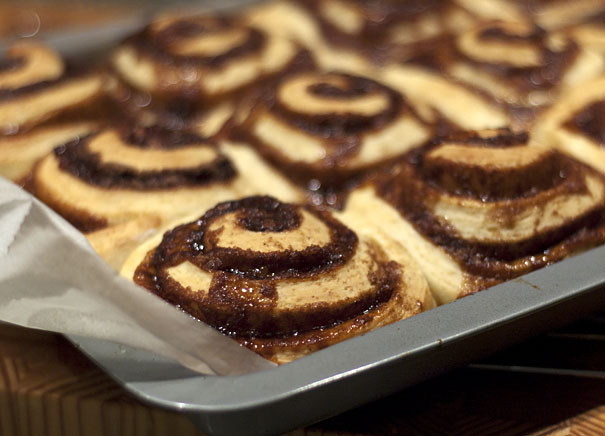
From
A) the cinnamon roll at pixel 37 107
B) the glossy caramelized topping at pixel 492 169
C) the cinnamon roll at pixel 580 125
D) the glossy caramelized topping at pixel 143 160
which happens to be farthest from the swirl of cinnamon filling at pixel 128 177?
the cinnamon roll at pixel 580 125

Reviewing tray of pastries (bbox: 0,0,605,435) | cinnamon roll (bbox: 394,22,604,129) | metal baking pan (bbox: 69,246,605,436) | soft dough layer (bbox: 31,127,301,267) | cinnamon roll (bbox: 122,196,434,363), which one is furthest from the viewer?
cinnamon roll (bbox: 394,22,604,129)

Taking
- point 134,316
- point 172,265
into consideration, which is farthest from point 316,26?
point 134,316

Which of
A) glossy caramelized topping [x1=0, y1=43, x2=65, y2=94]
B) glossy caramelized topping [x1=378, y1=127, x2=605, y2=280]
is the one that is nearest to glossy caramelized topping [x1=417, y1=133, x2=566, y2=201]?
glossy caramelized topping [x1=378, y1=127, x2=605, y2=280]

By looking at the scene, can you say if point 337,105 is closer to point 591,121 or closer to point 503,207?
point 503,207

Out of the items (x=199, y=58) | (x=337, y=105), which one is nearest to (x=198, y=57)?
(x=199, y=58)

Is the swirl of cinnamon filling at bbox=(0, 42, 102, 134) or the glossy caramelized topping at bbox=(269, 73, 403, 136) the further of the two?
the swirl of cinnamon filling at bbox=(0, 42, 102, 134)

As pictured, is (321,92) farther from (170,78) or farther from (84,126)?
(84,126)

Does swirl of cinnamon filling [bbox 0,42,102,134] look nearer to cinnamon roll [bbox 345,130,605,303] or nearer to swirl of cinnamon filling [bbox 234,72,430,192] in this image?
swirl of cinnamon filling [bbox 234,72,430,192]
